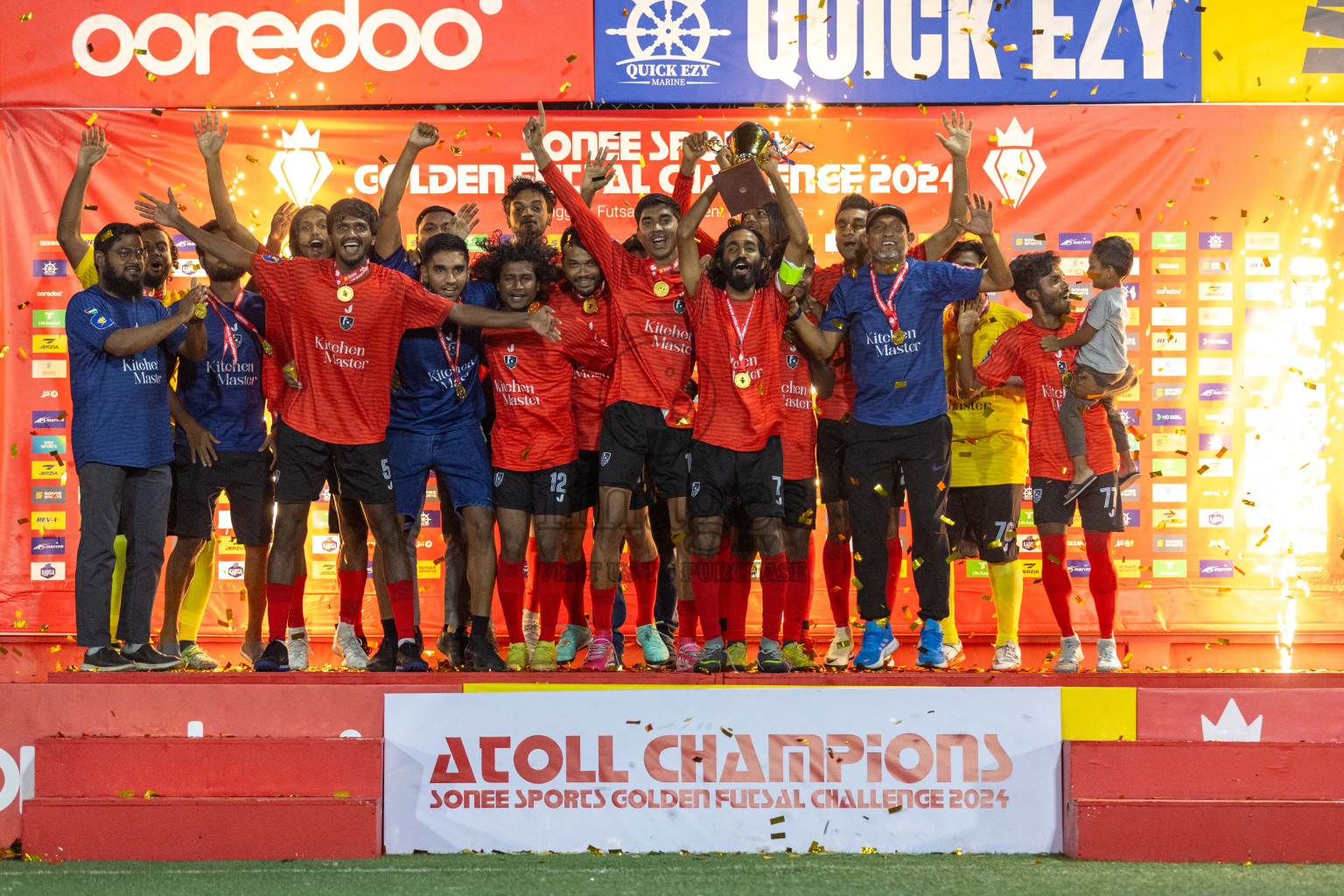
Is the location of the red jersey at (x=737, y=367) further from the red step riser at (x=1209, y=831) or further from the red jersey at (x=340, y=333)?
the red step riser at (x=1209, y=831)

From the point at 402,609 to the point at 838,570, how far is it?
6.16ft

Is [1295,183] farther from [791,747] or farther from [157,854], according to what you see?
[157,854]

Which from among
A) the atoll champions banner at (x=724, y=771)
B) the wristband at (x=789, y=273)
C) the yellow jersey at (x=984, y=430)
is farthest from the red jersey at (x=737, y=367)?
the atoll champions banner at (x=724, y=771)

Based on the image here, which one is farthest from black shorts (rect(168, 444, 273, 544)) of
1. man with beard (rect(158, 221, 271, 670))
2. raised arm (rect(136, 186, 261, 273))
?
raised arm (rect(136, 186, 261, 273))

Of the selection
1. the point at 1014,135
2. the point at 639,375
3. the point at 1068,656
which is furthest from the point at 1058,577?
the point at 1014,135

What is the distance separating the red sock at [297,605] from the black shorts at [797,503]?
1.96 m

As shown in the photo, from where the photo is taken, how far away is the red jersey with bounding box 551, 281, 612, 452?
4.71m

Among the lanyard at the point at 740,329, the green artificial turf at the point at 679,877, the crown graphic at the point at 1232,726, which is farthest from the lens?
the lanyard at the point at 740,329

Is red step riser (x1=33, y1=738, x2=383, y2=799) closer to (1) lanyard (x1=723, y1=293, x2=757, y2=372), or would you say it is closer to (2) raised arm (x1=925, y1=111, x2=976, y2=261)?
(1) lanyard (x1=723, y1=293, x2=757, y2=372)

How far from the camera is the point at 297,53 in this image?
20.4 feet

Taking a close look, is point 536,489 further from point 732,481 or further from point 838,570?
point 838,570

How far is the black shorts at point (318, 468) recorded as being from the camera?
4.32 m

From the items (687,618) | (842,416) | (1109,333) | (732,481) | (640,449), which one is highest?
(1109,333)

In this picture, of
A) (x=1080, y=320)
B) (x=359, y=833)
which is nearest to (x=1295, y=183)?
(x=1080, y=320)
